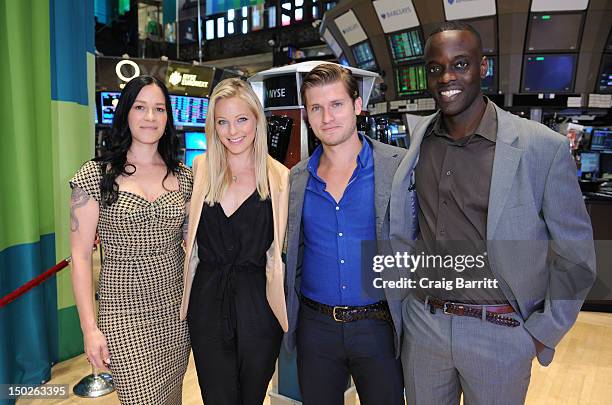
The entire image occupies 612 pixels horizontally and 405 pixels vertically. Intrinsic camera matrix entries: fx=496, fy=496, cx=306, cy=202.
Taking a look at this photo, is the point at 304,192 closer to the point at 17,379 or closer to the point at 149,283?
the point at 149,283

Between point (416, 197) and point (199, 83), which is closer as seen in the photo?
point (416, 197)

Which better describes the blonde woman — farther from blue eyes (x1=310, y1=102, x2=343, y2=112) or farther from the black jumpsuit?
blue eyes (x1=310, y1=102, x2=343, y2=112)

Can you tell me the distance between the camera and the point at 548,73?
7031 mm

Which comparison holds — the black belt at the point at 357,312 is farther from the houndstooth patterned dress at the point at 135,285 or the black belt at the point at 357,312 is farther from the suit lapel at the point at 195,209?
the houndstooth patterned dress at the point at 135,285

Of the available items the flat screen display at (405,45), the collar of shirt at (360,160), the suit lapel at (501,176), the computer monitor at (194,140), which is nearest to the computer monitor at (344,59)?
the flat screen display at (405,45)

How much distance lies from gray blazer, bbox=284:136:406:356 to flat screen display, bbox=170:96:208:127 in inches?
264

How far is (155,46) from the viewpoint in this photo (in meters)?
14.5

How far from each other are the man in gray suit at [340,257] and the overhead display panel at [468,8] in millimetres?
5827

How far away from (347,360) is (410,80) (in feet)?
21.7

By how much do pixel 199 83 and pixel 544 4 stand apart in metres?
5.49

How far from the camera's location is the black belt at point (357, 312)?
1.97 meters

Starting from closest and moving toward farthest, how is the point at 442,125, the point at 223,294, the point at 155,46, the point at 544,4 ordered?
1. the point at 442,125
2. the point at 223,294
3. the point at 544,4
4. the point at 155,46

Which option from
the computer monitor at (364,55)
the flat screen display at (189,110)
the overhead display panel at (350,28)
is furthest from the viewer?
the flat screen display at (189,110)

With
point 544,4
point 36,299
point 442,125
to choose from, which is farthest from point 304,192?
point 544,4
